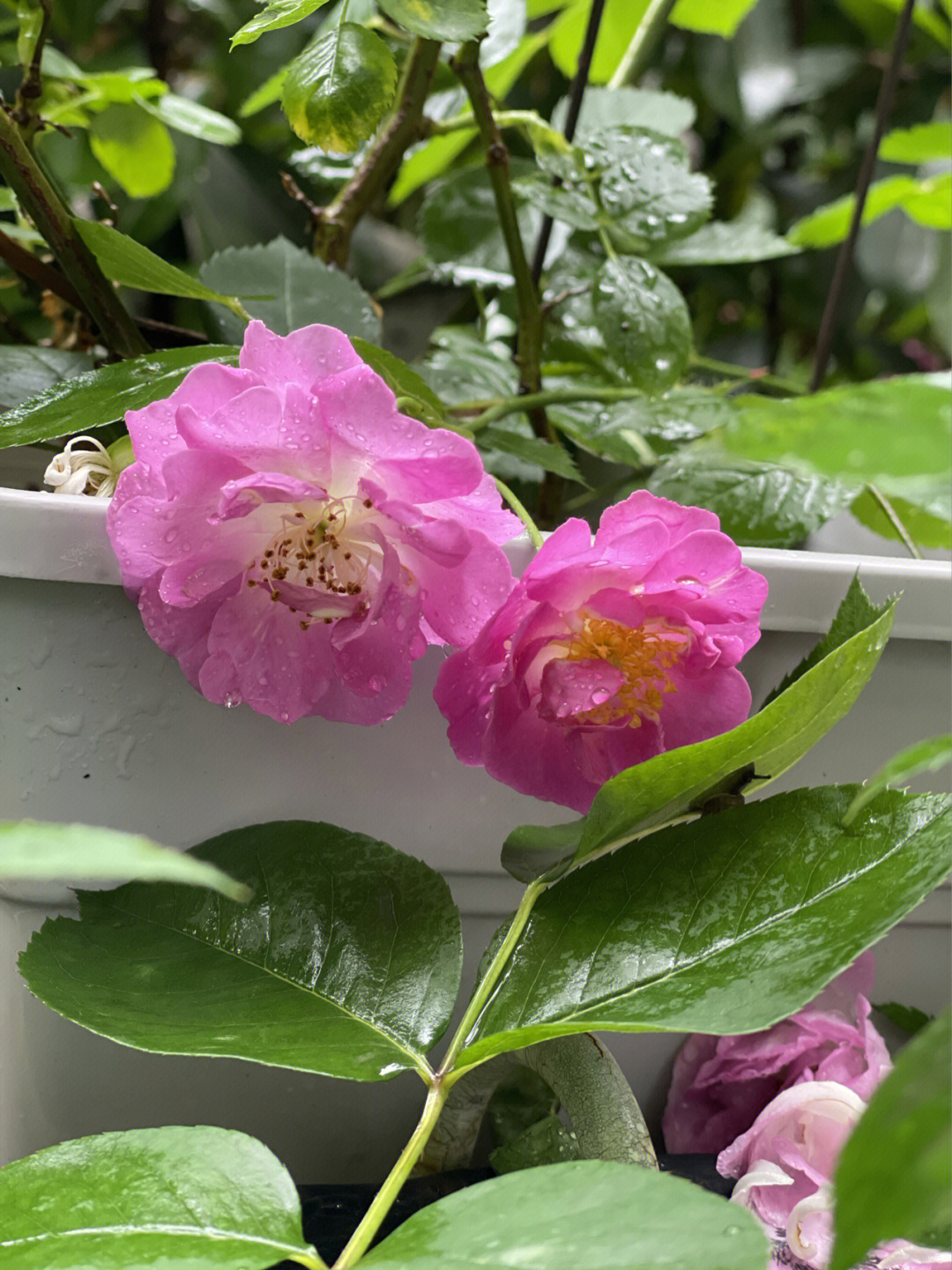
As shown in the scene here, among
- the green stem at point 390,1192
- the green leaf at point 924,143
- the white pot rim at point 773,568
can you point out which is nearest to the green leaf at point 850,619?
the white pot rim at point 773,568

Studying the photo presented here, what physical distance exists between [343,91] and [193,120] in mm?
207

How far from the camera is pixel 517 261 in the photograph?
407 millimetres

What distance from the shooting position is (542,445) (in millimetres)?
353

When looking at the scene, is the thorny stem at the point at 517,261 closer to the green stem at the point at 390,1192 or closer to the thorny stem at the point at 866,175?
the thorny stem at the point at 866,175

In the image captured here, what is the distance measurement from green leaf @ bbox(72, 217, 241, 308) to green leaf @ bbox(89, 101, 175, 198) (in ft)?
0.59

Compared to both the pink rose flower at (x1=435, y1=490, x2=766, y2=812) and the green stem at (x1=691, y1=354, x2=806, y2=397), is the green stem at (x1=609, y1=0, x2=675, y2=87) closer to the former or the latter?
the green stem at (x1=691, y1=354, x2=806, y2=397)

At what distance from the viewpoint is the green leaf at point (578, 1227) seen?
151 millimetres

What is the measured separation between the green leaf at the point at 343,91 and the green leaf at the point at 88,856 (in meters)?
0.23

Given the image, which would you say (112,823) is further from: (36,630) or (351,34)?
(351,34)

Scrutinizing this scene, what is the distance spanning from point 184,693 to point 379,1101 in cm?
13

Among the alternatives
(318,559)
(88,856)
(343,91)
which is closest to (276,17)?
(343,91)

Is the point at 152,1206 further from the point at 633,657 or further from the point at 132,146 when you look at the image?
the point at 132,146

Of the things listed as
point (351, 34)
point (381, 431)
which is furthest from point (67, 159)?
point (381, 431)

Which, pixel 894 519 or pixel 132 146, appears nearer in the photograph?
pixel 894 519
